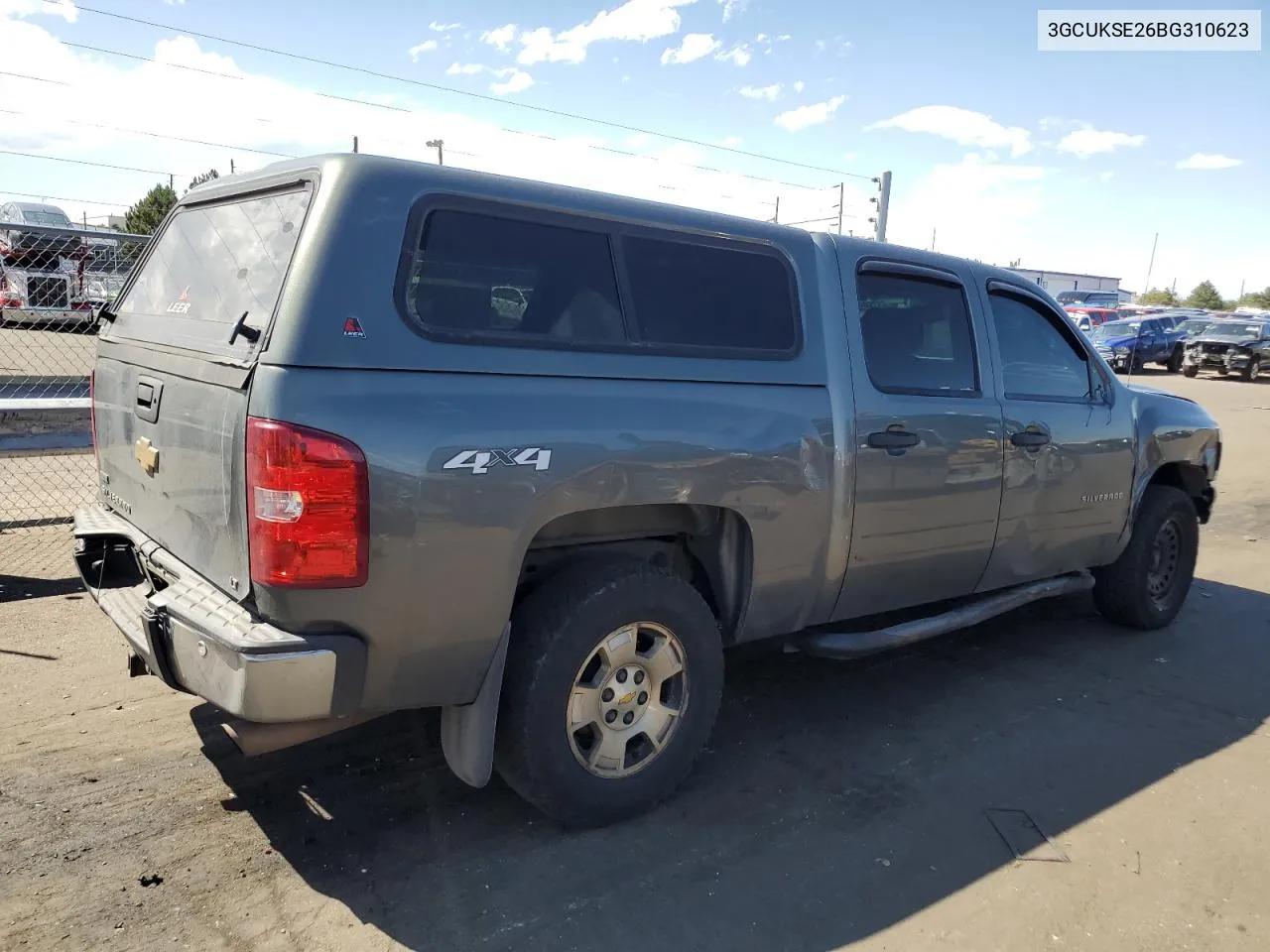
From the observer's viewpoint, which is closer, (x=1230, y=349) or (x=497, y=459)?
(x=497, y=459)

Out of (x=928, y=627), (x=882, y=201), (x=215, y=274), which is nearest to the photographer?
(x=215, y=274)

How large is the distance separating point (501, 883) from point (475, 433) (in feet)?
4.62

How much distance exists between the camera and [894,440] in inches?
151

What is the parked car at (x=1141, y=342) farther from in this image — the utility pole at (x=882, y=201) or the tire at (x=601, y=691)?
the tire at (x=601, y=691)

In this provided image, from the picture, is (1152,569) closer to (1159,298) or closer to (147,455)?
(147,455)

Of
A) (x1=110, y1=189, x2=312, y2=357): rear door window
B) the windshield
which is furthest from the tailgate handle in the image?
the windshield

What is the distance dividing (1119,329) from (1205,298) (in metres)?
71.5

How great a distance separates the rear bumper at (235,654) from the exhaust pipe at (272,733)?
0.29ft

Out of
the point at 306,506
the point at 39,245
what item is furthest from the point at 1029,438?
the point at 39,245

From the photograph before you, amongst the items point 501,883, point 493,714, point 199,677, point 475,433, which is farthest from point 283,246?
point 501,883

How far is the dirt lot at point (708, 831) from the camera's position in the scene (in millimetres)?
2713

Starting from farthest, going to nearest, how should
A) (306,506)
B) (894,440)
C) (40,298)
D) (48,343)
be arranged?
(48,343) → (40,298) → (894,440) → (306,506)

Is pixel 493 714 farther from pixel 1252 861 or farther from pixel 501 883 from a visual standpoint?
pixel 1252 861

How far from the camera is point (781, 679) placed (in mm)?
4660
